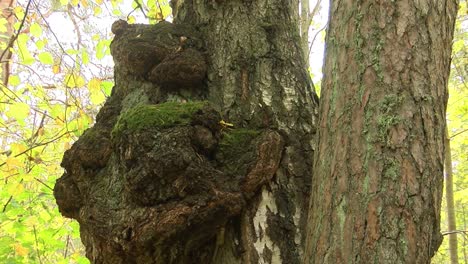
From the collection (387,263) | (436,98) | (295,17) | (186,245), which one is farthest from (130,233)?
(295,17)

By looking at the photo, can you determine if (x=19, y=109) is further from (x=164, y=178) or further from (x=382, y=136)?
(x=382, y=136)

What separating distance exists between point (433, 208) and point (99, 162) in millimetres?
1245

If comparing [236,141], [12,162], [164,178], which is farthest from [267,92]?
[12,162]

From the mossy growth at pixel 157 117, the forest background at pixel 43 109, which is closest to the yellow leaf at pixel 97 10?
the forest background at pixel 43 109

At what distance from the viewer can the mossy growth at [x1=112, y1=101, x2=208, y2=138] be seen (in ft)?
4.94

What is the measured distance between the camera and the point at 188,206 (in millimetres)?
1380

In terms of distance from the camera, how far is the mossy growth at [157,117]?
59.2 inches

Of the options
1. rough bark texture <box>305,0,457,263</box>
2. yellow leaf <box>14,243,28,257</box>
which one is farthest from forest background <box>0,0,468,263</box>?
rough bark texture <box>305,0,457,263</box>

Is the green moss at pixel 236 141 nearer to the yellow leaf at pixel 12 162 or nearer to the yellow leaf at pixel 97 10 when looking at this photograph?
the yellow leaf at pixel 12 162

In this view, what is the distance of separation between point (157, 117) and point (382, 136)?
0.82m

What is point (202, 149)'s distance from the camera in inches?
61.1

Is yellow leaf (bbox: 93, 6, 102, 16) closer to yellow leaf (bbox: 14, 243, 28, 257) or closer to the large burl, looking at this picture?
yellow leaf (bbox: 14, 243, 28, 257)

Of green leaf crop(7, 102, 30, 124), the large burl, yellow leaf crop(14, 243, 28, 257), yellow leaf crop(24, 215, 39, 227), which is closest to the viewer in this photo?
the large burl

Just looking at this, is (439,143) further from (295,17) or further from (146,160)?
(295,17)
